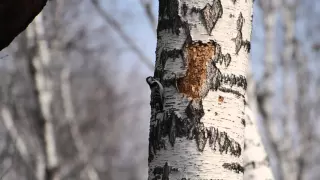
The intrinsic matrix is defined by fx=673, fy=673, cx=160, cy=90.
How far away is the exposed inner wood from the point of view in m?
2.09

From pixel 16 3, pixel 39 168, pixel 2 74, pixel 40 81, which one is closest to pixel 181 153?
pixel 16 3

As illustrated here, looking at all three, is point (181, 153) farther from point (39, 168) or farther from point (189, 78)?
point (39, 168)

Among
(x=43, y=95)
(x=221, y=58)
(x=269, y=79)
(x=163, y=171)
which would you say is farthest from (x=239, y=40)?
(x=269, y=79)

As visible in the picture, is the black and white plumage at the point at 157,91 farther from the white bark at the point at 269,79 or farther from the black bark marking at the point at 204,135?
the white bark at the point at 269,79

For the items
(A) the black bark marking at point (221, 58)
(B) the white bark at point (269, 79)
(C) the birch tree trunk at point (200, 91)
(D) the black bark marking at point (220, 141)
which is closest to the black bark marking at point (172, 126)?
(C) the birch tree trunk at point (200, 91)

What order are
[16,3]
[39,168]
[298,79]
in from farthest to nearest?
[298,79] → [39,168] → [16,3]

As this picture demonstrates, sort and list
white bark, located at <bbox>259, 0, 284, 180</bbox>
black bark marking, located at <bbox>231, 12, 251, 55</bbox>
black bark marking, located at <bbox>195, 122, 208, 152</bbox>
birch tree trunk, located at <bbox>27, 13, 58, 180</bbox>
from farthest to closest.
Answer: white bark, located at <bbox>259, 0, 284, 180</bbox> → birch tree trunk, located at <bbox>27, 13, 58, 180</bbox> → black bark marking, located at <bbox>231, 12, 251, 55</bbox> → black bark marking, located at <bbox>195, 122, 208, 152</bbox>

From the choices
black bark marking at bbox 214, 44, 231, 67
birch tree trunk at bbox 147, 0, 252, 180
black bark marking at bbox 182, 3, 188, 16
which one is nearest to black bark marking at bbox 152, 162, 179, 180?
birch tree trunk at bbox 147, 0, 252, 180

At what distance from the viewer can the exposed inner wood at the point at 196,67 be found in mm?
2086

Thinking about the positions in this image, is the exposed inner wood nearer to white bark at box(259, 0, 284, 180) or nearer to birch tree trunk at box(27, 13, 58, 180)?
birch tree trunk at box(27, 13, 58, 180)

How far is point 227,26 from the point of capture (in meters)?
2.12

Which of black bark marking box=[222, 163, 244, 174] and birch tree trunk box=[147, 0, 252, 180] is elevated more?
birch tree trunk box=[147, 0, 252, 180]

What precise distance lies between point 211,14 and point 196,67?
18cm

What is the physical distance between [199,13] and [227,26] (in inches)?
→ 3.9
